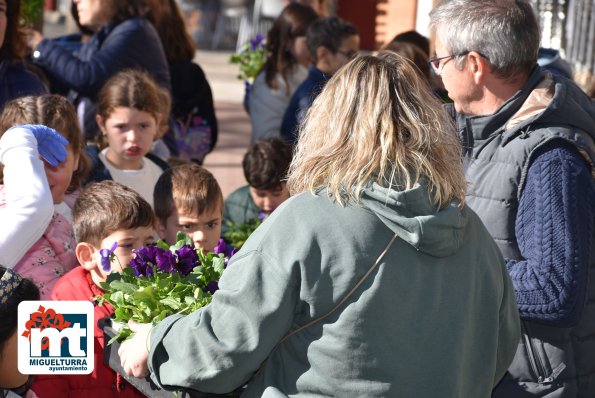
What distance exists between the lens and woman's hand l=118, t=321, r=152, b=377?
2584 millimetres

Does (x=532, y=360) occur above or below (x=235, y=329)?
below

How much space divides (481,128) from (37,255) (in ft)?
6.03

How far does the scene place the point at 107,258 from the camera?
3.47m

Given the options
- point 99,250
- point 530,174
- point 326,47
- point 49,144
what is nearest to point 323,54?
point 326,47

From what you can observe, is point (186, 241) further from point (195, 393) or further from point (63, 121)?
point (63, 121)

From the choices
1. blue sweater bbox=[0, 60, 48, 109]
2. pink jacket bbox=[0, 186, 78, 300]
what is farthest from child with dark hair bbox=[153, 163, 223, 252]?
blue sweater bbox=[0, 60, 48, 109]

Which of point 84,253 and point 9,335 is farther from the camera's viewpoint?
point 84,253

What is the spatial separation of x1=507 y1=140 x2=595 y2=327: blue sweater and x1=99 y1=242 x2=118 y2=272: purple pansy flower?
1424 mm

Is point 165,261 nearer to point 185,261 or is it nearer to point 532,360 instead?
point 185,261

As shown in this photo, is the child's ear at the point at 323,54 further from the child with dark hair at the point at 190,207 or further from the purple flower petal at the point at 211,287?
the purple flower petal at the point at 211,287

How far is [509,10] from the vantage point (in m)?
3.26

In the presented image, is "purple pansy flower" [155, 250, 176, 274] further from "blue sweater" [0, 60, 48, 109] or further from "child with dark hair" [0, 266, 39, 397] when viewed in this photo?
"blue sweater" [0, 60, 48, 109]

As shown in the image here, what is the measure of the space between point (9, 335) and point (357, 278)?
1232mm

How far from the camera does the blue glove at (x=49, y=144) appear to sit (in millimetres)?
3744
